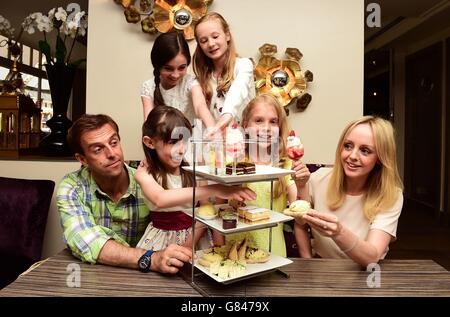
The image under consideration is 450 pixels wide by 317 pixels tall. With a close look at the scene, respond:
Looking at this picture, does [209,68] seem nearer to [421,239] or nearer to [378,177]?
[378,177]

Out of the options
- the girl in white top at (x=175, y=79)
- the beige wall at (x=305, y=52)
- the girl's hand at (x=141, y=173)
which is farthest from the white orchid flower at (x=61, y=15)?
the girl's hand at (x=141, y=173)

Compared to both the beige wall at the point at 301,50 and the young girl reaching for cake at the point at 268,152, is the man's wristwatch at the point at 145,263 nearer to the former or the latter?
the young girl reaching for cake at the point at 268,152

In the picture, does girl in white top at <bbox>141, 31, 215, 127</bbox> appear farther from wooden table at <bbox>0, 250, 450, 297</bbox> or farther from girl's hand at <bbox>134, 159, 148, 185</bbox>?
wooden table at <bbox>0, 250, 450, 297</bbox>

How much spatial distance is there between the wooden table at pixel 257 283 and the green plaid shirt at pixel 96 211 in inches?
3.8

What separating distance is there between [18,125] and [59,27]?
19.1 inches

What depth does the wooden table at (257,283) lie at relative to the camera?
803 mm

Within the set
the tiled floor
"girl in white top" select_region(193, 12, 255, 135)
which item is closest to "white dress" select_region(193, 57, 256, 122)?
"girl in white top" select_region(193, 12, 255, 135)

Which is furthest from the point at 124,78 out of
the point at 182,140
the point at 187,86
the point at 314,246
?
the point at 314,246

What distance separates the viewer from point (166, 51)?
1130mm

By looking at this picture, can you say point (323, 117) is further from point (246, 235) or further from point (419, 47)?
point (419, 47)

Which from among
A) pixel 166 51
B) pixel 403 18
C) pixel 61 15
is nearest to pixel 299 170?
pixel 166 51

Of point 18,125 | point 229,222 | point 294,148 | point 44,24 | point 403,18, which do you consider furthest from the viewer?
point 403,18

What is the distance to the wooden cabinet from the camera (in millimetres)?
1495

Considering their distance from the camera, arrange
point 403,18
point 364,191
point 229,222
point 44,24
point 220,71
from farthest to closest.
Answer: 1. point 403,18
2. point 44,24
3. point 220,71
4. point 364,191
5. point 229,222
